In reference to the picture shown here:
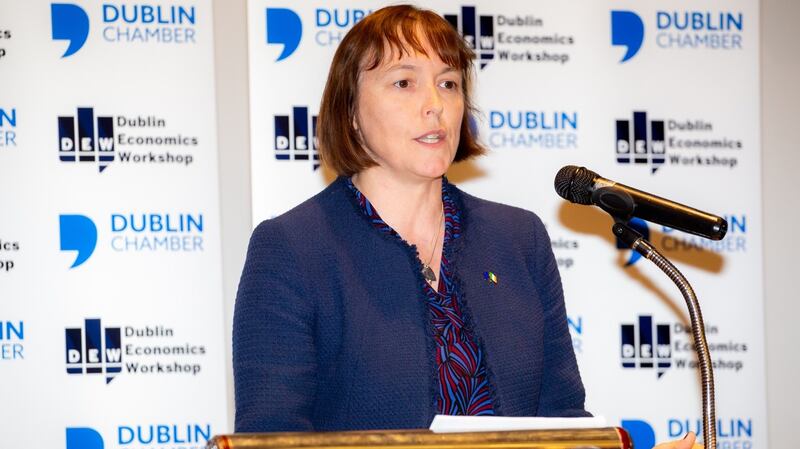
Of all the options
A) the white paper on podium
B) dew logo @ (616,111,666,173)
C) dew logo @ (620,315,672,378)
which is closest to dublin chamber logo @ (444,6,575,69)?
dew logo @ (616,111,666,173)

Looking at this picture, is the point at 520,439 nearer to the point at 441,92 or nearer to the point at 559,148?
the point at 441,92

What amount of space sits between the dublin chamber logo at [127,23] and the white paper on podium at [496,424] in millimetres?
2986

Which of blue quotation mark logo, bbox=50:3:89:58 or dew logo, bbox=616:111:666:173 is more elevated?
blue quotation mark logo, bbox=50:3:89:58

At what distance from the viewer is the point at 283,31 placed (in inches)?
161

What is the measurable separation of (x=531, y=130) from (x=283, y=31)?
4.03ft

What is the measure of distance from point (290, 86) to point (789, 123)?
8.20 ft

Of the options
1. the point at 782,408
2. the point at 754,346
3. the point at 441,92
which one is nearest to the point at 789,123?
the point at 754,346

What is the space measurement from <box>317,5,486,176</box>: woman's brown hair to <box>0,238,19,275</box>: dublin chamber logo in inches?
80.2

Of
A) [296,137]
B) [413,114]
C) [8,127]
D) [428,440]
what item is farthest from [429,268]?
[8,127]

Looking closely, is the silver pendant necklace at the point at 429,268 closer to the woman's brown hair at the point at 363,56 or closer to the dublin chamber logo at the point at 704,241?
the woman's brown hair at the point at 363,56

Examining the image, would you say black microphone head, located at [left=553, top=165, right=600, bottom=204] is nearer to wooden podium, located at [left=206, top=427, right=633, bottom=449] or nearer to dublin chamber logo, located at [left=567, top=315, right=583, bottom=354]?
wooden podium, located at [left=206, top=427, right=633, bottom=449]

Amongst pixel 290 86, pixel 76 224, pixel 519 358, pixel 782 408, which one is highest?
pixel 290 86

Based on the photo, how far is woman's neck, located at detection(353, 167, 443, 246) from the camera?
2385 mm

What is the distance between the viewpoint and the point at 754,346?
4.40m
